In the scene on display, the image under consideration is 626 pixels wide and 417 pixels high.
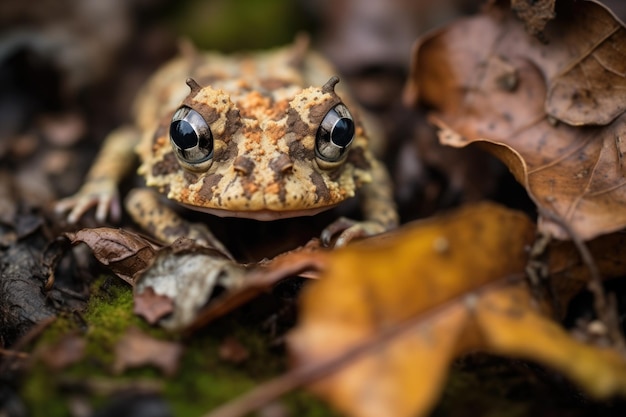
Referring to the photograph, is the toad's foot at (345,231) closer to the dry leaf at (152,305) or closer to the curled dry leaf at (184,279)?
the curled dry leaf at (184,279)

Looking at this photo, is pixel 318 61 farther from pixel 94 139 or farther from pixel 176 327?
pixel 176 327

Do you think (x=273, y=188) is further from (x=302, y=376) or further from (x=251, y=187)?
(x=302, y=376)

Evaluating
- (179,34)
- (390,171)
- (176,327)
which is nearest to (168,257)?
(176,327)

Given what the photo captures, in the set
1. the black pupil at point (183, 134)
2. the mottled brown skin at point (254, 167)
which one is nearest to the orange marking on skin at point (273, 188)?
the mottled brown skin at point (254, 167)

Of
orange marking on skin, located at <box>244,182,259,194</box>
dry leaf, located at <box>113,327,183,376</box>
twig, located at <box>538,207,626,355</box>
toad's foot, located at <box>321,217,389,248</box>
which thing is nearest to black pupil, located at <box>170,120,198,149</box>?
Answer: orange marking on skin, located at <box>244,182,259,194</box>

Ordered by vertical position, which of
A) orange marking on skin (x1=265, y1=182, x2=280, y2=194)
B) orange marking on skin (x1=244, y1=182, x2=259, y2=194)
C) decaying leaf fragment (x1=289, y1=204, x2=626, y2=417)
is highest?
orange marking on skin (x1=244, y1=182, x2=259, y2=194)

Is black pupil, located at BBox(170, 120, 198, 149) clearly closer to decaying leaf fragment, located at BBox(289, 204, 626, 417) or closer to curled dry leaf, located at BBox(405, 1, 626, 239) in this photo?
decaying leaf fragment, located at BBox(289, 204, 626, 417)

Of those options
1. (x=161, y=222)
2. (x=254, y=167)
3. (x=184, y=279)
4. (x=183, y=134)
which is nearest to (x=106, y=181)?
(x=161, y=222)
